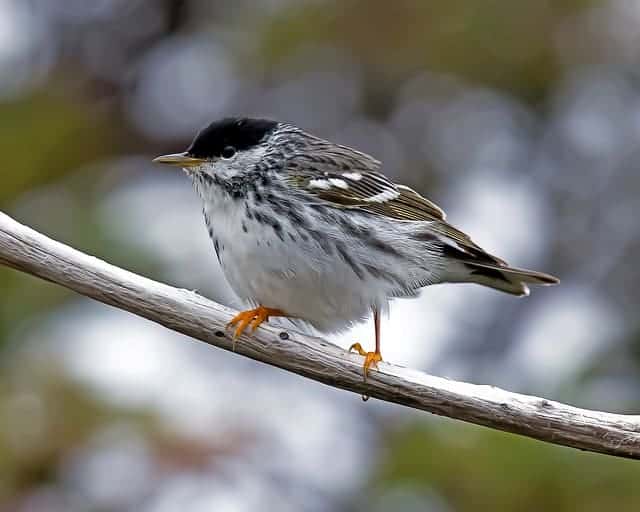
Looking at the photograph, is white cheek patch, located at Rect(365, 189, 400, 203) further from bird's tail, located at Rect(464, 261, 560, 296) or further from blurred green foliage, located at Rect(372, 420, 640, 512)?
blurred green foliage, located at Rect(372, 420, 640, 512)

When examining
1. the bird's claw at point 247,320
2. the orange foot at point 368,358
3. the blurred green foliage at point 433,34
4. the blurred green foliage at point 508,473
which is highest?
the blurred green foliage at point 433,34

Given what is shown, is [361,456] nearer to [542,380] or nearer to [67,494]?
[542,380]

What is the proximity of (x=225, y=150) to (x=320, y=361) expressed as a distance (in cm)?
135

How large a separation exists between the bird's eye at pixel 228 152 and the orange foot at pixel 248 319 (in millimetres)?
784

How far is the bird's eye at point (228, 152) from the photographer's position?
5.70 meters

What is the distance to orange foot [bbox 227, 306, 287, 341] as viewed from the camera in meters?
4.95

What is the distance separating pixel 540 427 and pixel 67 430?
3617 mm

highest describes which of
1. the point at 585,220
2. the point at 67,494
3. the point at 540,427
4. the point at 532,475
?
the point at 585,220

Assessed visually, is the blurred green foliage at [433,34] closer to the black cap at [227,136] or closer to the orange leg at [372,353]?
the black cap at [227,136]

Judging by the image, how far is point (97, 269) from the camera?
4762mm

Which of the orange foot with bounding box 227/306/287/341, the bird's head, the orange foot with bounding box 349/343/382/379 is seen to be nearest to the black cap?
the bird's head

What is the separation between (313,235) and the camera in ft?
17.7

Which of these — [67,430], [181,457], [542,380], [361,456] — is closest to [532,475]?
[542,380]

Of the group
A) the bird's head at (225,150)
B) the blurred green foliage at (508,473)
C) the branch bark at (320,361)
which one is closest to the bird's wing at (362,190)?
the bird's head at (225,150)
